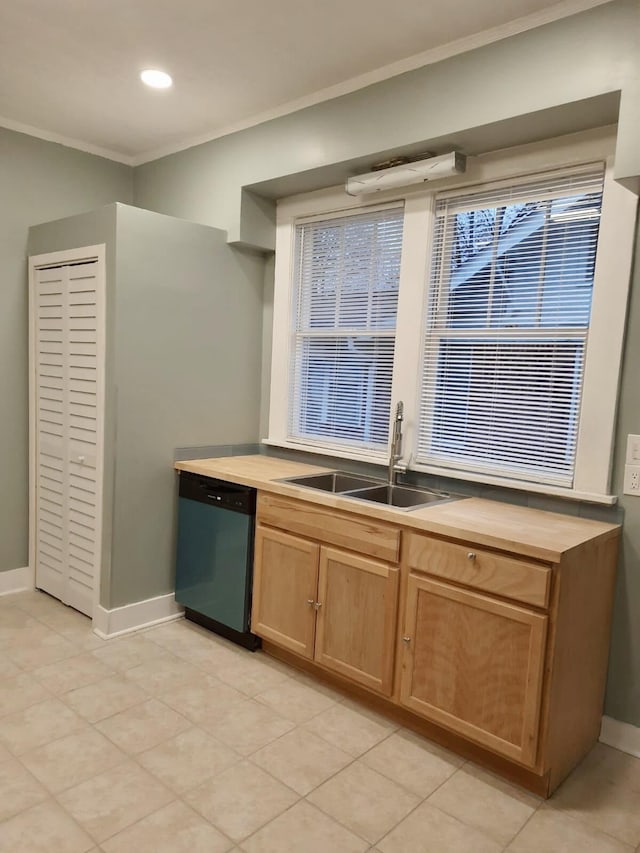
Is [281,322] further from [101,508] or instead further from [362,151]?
[101,508]

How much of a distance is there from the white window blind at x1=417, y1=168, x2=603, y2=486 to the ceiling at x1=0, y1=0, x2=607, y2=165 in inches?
26.2

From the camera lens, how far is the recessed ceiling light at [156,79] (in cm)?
287

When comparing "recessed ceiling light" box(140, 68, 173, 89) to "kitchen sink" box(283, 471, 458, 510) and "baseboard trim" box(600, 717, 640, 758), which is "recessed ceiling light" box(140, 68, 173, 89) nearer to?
"kitchen sink" box(283, 471, 458, 510)

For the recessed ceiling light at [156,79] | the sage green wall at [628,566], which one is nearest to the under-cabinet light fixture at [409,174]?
the sage green wall at [628,566]

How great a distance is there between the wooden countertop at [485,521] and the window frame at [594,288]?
5.6 inches

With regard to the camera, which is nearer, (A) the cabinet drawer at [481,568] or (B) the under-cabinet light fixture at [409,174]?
(A) the cabinet drawer at [481,568]

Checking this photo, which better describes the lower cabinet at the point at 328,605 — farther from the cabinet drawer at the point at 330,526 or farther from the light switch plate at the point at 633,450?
the light switch plate at the point at 633,450

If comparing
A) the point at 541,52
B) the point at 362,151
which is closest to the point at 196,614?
the point at 362,151

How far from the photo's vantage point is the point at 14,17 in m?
2.46

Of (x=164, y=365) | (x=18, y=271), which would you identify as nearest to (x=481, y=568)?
(x=164, y=365)

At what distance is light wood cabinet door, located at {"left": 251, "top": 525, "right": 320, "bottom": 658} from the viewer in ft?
9.00

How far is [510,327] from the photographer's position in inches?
106

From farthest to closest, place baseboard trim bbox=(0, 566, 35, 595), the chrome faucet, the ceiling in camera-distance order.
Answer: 1. baseboard trim bbox=(0, 566, 35, 595)
2. the chrome faucet
3. the ceiling

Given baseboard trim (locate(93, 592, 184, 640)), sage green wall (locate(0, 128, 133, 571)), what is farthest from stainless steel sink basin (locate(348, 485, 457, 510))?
sage green wall (locate(0, 128, 133, 571))
